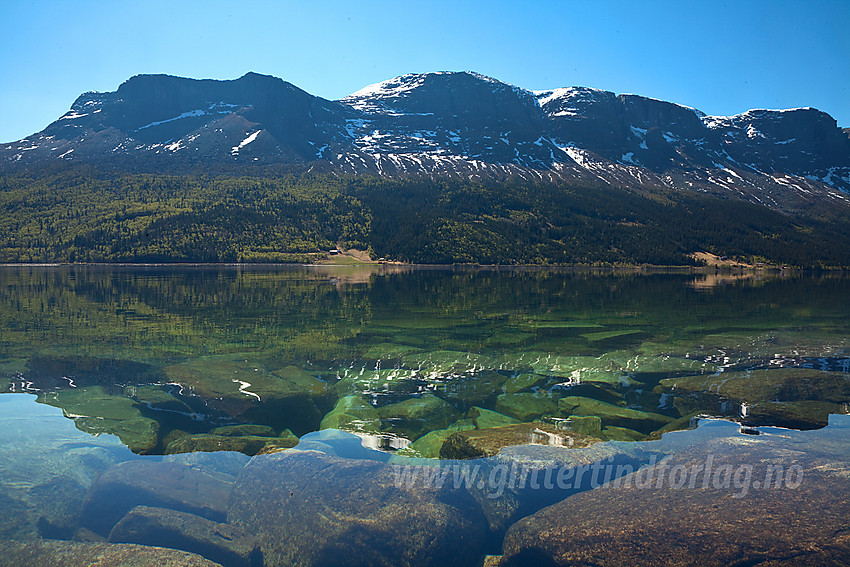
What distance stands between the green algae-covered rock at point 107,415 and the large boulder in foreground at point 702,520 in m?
9.85

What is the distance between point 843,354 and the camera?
78.6ft

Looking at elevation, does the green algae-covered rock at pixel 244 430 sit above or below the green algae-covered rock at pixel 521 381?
below

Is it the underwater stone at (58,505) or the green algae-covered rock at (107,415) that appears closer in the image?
the underwater stone at (58,505)

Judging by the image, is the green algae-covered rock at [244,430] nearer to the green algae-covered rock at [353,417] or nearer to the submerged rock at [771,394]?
the green algae-covered rock at [353,417]

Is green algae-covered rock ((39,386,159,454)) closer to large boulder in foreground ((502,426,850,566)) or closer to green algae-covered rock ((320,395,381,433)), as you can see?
green algae-covered rock ((320,395,381,433))

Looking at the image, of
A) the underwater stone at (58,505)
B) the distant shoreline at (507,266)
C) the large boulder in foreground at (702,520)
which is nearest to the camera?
the large boulder in foreground at (702,520)

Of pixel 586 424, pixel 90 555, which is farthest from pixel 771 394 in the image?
pixel 90 555

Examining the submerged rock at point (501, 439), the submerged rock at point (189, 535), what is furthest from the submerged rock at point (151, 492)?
the submerged rock at point (501, 439)

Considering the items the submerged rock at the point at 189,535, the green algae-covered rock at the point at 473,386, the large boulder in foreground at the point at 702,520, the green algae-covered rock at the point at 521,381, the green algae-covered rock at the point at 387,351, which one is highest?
the large boulder in foreground at the point at 702,520

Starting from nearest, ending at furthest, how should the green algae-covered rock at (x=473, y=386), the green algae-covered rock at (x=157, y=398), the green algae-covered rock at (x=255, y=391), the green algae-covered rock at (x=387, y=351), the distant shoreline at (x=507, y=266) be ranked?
the green algae-covered rock at (x=255, y=391) → the green algae-covered rock at (x=157, y=398) → the green algae-covered rock at (x=473, y=386) → the green algae-covered rock at (x=387, y=351) → the distant shoreline at (x=507, y=266)

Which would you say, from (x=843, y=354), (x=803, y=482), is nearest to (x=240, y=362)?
(x=803, y=482)

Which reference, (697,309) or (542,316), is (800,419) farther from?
(697,309)

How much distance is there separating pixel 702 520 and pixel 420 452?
19.7 ft

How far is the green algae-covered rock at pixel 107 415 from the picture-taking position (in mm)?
12587
